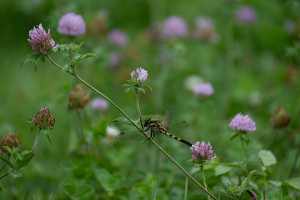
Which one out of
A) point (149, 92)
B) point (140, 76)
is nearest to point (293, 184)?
point (140, 76)

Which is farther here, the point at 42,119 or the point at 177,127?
the point at 177,127

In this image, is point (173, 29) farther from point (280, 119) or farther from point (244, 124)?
point (244, 124)

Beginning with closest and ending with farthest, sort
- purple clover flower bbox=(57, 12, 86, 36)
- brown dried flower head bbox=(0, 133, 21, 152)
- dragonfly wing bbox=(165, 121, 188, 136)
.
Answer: brown dried flower head bbox=(0, 133, 21, 152) → dragonfly wing bbox=(165, 121, 188, 136) → purple clover flower bbox=(57, 12, 86, 36)

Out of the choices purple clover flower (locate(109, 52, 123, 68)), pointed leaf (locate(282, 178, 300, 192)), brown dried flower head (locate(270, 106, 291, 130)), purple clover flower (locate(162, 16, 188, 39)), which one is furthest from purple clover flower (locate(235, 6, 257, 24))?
pointed leaf (locate(282, 178, 300, 192))

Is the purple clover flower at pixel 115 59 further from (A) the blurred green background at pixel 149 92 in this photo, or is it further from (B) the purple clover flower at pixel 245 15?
(B) the purple clover flower at pixel 245 15

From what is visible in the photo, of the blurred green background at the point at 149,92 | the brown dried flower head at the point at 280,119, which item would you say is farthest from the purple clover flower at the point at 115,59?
the brown dried flower head at the point at 280,119

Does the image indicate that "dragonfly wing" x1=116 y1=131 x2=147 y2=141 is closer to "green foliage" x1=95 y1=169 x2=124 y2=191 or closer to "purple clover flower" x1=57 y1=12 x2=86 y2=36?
"green foliage" x1=95 y1=169 x2=124 y2=191
